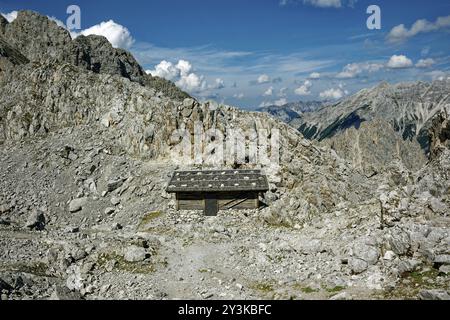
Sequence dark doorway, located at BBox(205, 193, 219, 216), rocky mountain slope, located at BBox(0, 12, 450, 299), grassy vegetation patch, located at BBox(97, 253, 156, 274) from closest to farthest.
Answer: rocky mountain slope, located at BBox(0, 12, 450, 299), grassy vegetation patch, located at BBox(97, 253, 156, 274), dark doorway, located at BBox(205, 193, 219, 216)

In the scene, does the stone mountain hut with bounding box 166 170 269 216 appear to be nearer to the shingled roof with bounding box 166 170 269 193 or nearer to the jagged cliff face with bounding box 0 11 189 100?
the shingled roof with bounding box 166 170 269 193

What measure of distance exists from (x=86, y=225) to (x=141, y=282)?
691 inches

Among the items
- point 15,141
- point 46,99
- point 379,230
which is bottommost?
point 379,230

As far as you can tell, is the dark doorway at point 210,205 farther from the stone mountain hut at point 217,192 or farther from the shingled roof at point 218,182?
the shingled roof at point 218,182

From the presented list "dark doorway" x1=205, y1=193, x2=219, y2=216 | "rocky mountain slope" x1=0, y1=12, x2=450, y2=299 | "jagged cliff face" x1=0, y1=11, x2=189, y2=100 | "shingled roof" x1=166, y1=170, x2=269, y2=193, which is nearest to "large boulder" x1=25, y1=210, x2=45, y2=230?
"rocky mountain slope" x1=0, y1=12, x2=450, y2=299

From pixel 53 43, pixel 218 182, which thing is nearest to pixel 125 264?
pixel 218 182

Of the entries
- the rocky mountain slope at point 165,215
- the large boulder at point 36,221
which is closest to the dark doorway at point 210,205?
the rocky mountain slope at point 165,215

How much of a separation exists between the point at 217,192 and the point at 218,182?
3.54 feet

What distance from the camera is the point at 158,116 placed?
180 feet

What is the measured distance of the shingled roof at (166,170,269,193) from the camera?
39156 millimetres

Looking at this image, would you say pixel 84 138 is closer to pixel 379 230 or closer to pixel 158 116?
pixel 158 116

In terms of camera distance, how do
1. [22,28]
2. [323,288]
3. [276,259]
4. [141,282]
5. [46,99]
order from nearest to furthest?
1. [323,288]
2. [141,282]
3. [276,259]
4. [46,99]
5. [22,28]
